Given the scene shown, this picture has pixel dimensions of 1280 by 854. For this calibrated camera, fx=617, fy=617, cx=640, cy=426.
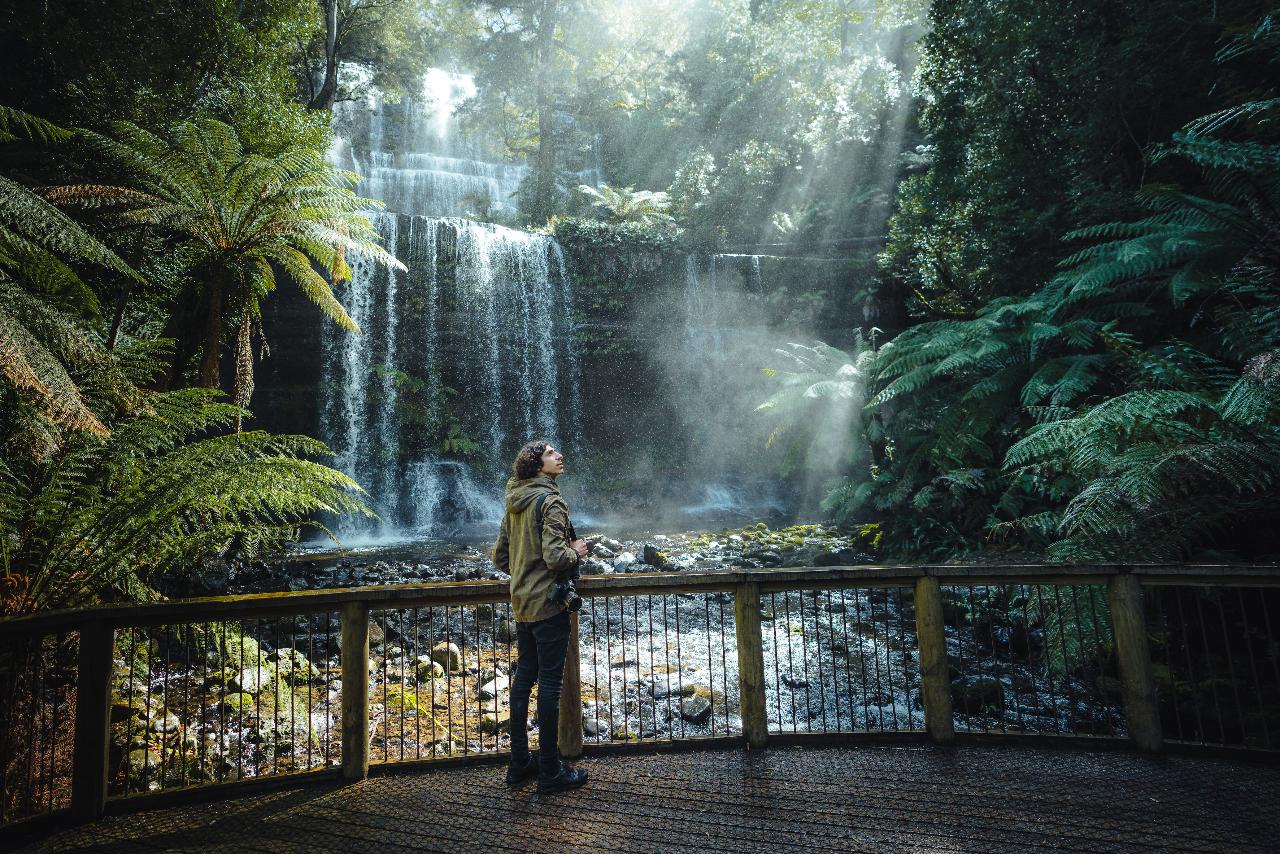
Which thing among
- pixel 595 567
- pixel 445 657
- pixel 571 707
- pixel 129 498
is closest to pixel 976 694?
pixel 571 707

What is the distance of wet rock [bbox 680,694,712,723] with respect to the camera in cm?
395

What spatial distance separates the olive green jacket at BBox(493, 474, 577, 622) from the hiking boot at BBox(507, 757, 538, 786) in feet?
2.12

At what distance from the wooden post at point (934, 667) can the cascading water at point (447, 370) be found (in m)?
12.1

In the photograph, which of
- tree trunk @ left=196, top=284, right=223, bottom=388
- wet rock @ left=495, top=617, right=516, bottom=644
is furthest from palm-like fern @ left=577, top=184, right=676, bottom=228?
wet rock @ left=495, top=617, right=516, bottom=644

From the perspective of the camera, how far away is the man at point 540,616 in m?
2.57

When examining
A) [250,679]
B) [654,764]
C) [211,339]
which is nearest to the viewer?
[654,764]

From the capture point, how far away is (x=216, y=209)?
5.40 meters

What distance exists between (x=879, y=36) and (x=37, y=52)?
94.6 feet

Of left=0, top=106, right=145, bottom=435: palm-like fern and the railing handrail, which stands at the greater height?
left=0, top=106, right=145, bottom=435: palm-like fern

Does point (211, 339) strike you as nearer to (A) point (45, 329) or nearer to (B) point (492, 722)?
(A) point (45, 329)

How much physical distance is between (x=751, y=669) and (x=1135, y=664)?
5.77 ft

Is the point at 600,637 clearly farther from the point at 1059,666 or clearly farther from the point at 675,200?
the point at 675,200

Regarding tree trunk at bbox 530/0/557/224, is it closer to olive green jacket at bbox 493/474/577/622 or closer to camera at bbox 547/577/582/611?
olive green jacket at bbox 493/474/577/622

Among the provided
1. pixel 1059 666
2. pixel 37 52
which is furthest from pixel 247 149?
pixel 1059 666
